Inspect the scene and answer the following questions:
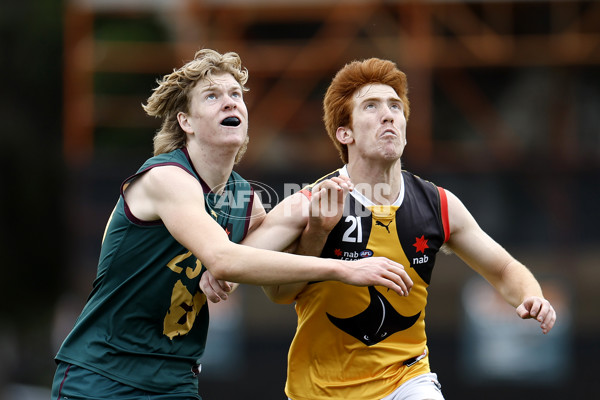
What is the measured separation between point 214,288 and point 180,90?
1.21 meters

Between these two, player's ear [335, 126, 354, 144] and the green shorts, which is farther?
player's ear [335, 126, 354, 144]

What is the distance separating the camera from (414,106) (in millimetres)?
15266

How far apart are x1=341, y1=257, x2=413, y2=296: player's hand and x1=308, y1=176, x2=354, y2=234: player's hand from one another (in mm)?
494

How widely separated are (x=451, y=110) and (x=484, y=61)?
2.18 m

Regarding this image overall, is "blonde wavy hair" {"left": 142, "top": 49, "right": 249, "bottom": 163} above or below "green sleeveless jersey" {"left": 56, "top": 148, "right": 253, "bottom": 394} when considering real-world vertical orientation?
above

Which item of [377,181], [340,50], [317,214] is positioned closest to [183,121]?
[317,214]

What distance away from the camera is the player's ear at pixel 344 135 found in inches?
209

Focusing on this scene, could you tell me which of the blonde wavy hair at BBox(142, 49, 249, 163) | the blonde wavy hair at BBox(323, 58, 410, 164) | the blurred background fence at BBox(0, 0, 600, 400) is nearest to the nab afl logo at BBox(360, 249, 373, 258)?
the blonde wavy hair at BBox(323, 58, 410, 164)

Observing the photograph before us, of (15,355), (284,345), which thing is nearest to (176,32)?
(15,355)

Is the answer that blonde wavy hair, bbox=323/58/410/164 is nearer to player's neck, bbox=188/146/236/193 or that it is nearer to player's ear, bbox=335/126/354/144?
player's ear, bbox=335/126/354/144

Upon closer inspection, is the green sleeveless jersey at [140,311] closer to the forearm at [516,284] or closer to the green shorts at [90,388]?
the green shorts at [90,388]

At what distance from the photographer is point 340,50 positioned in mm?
16484

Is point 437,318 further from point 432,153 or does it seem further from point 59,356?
point 59,356

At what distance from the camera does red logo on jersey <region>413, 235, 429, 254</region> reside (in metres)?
5.14
